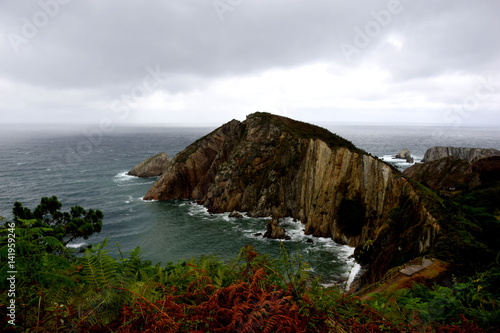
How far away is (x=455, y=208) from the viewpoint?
2417 centimetres

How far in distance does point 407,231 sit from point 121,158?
349 ft

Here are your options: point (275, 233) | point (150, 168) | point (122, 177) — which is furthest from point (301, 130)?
point (122, 177)

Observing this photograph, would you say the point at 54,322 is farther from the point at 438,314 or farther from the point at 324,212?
the point at 324,212

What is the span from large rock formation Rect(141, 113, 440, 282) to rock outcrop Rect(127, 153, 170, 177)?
737 inches

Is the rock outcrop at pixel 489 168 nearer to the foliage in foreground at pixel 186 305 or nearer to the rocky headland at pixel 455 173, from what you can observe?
the rocky headland at pixel 455 173

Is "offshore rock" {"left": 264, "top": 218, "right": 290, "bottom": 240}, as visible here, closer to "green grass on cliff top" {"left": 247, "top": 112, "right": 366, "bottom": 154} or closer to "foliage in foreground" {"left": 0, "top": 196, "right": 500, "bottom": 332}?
"green grass on cliff top" {"left": 247, "top": 112, "right": 366, "bottom": 154}

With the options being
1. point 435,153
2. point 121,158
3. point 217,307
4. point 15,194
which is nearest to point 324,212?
point 217,307

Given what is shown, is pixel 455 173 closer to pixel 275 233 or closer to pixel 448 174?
pixel 448 174

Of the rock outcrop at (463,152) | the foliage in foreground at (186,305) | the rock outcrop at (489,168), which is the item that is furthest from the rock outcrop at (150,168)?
the rock outcrop at (463,152)

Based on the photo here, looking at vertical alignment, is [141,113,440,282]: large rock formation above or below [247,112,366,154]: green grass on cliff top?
below

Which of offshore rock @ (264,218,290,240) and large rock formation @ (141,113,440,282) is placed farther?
offshore rock @ (264,218,290,240)

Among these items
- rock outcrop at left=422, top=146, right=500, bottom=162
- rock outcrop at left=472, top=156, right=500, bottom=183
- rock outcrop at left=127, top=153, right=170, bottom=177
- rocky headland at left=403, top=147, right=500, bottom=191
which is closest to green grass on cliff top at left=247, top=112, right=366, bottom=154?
rock outcrop at left=472, top=156, right=500, bottom=183

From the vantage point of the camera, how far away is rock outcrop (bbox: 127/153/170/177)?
79.6m

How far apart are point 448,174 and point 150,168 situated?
78.3 metres
